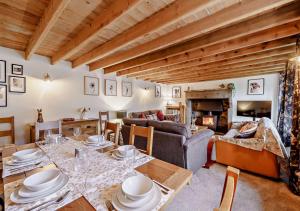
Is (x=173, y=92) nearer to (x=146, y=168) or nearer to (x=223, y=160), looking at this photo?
(x=223, y=160)

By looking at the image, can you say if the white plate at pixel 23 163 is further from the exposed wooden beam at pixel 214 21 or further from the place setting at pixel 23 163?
the exposed wooden beam at pixel 214 21

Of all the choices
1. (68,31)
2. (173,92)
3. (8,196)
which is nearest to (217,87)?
(173,92)

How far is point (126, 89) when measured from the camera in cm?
547

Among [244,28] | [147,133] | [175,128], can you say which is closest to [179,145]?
[175,128]

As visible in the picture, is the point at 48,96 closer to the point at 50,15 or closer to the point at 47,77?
the point at 47,77

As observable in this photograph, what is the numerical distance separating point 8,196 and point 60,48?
303 cm

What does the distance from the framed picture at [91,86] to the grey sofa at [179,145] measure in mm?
2530

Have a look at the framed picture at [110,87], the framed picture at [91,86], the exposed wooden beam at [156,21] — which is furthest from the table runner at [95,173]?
the framed picture at [110,87]

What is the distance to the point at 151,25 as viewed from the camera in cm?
189

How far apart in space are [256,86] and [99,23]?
217 inches

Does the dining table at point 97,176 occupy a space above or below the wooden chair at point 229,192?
below

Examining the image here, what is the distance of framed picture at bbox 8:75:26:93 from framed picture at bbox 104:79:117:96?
6.78ft

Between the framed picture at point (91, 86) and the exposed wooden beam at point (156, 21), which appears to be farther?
the framed picture at point (91, 86)

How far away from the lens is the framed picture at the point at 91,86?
14.0 feet
